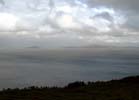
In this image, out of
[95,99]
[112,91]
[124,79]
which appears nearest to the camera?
[95,99]

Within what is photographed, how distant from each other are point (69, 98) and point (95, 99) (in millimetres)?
1870

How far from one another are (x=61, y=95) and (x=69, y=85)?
6.98 metres

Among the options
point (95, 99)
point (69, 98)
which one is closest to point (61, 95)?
point (69, 98)

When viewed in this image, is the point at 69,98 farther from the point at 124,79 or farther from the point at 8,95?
the point at 124,79

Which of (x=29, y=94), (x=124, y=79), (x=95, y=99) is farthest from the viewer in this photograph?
(x=124, y=79)

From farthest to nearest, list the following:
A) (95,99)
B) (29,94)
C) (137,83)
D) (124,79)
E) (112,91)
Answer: (124,79), (137,83), (112,91), (29,94), (95,99)

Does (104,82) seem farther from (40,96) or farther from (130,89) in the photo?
(40,96)

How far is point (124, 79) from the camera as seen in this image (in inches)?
1398

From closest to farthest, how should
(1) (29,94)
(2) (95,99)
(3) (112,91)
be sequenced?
(2) (95,99)
(1) (29,94)
(3) (112,91)

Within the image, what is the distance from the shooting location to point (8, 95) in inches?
1002

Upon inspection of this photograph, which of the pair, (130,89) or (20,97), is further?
(130,89)

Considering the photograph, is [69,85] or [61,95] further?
[69,85]

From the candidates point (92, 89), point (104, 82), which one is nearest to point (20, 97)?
point (92, 89)

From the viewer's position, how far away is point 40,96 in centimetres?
2520
